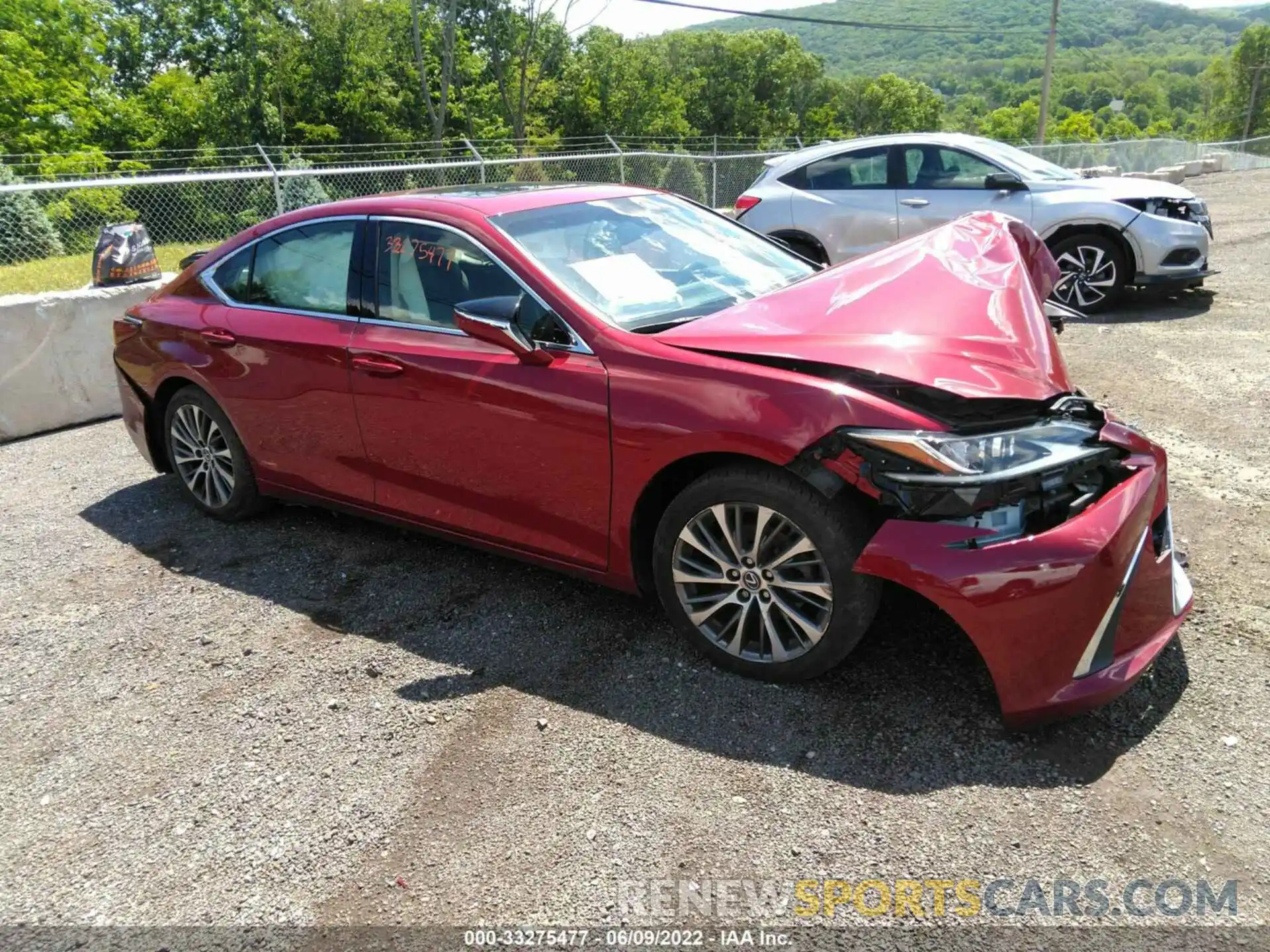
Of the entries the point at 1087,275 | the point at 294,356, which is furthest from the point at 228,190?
the point at 1087,275

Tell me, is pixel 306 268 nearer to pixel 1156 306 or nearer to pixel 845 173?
pixel 845 173

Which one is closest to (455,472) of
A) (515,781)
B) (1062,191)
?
(515,781)

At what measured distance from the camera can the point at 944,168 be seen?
9008mm

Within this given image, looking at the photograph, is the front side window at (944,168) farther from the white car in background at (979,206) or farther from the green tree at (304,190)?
the green tree at (304,190)

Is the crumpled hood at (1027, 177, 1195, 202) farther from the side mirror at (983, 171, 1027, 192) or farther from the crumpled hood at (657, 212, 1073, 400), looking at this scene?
the crumpled hood at (657, 212, 1073, 400)

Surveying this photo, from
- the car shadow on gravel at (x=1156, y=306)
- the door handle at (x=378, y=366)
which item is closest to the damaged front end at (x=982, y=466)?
the door handle at (x=378, y=366)

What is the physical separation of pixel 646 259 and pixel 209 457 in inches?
104

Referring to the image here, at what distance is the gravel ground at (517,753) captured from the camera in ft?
8.23

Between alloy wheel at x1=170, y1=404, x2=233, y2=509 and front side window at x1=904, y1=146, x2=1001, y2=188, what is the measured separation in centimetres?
696

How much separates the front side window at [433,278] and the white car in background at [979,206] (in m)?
5.17

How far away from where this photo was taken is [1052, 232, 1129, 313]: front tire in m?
8.64

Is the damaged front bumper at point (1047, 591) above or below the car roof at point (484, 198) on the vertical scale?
below

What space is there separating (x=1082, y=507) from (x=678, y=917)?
164 centimetres

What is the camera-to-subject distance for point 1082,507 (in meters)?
2.78
